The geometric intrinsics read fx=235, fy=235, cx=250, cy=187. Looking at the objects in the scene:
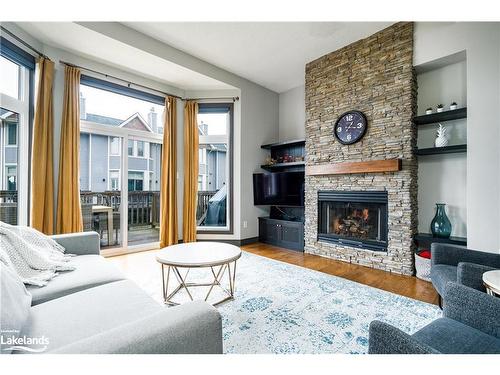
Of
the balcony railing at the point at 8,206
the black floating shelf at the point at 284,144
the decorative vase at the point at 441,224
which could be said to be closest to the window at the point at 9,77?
the balcony railing at the point at 8,206

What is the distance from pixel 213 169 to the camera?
14.8 feet

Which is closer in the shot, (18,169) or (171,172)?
(18,169)

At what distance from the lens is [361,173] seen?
3170 mm

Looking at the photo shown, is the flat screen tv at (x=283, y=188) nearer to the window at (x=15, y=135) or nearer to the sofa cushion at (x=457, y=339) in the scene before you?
the sofa cushion at (x=457, y=339)

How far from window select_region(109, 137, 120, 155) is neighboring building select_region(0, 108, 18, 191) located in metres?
1.06

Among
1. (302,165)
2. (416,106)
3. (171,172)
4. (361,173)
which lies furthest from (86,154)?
(416,106)

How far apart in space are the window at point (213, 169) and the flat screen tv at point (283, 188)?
684mm

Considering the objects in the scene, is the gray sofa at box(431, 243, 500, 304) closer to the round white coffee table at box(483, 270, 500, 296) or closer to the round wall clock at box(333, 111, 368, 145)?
the round white coffee table at box(483, 270, 500, 296)

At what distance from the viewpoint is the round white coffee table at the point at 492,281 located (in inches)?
47.5

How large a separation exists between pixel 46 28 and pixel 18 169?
5.24ft

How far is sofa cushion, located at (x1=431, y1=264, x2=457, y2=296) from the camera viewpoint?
1603mm

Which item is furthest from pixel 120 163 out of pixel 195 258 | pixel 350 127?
pixel 350 127

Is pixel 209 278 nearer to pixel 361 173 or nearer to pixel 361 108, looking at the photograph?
pixel 361 173

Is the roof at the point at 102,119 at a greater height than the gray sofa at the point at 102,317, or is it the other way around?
the roof at the point at 102,119
